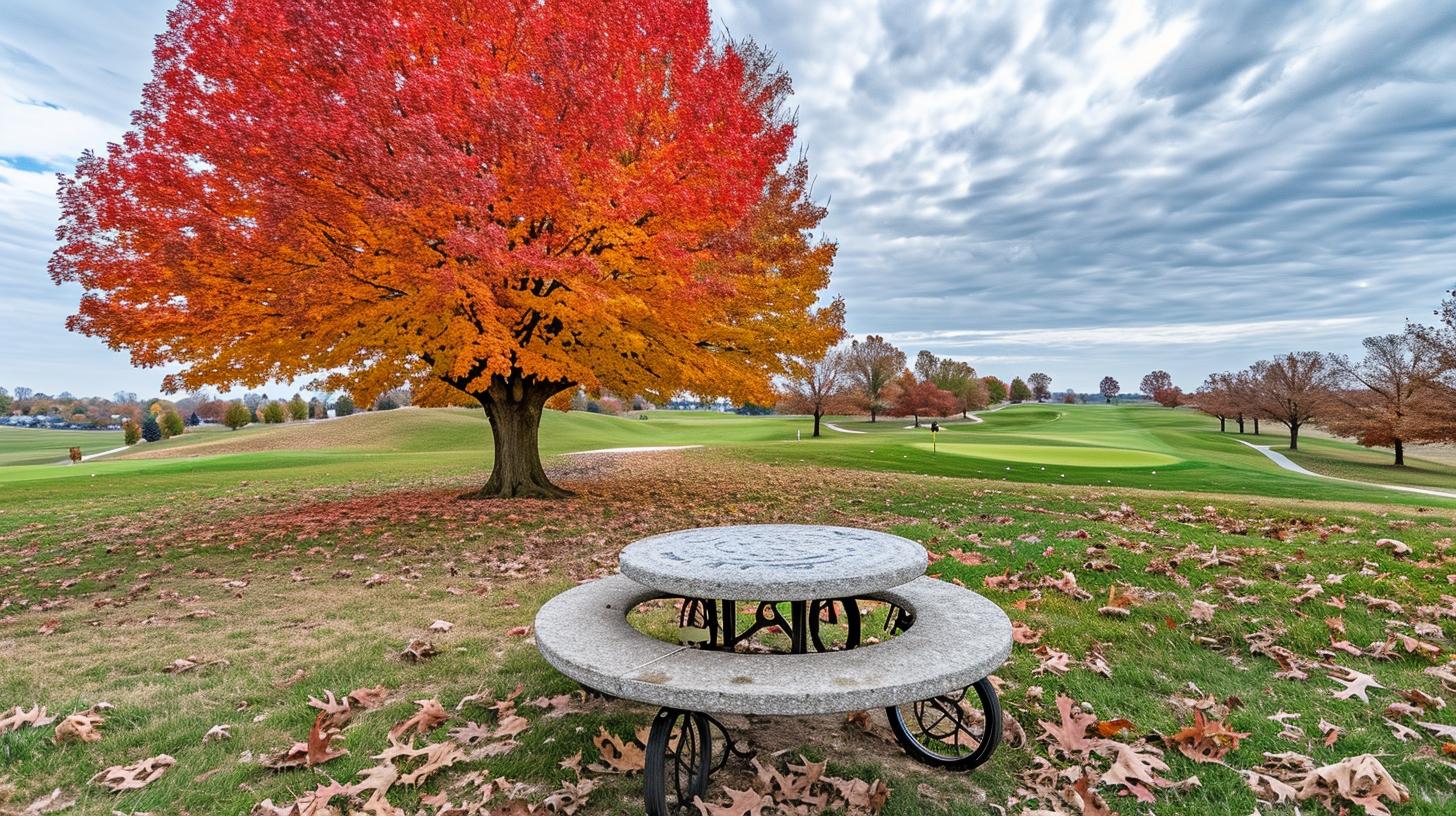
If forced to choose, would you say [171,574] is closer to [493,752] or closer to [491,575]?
[491,575]

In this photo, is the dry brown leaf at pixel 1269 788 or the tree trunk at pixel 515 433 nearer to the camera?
the dry brown leaf at pixel 1269 788

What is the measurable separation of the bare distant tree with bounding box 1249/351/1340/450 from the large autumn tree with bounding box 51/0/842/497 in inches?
1918

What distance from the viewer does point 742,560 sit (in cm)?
371

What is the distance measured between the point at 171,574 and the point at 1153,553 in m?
11.9

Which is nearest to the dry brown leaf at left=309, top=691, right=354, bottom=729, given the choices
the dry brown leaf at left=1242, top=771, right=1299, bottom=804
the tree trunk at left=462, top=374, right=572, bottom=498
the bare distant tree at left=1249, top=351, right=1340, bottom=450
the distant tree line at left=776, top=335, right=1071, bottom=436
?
the dry brown leaf at left=1242, top=771, right=1299, bottom=804

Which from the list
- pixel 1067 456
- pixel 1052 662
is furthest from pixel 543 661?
pixel 1067 456

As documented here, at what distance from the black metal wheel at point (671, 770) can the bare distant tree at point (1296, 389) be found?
52.4 m

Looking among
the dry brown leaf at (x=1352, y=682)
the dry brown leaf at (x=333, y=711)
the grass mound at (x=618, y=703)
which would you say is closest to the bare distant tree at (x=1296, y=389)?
the grass mound at (x=618, y=703)

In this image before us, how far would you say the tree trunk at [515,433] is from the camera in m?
12.7

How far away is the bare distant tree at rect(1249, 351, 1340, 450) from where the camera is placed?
4094 centimetres

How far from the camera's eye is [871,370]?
51.1 metres

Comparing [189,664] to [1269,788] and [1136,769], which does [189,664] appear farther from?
[1269,788]

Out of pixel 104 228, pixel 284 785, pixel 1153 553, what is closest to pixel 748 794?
pixel 284 785

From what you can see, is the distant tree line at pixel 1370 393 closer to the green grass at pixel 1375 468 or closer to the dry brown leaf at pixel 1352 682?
the green grass at pixel 1375 468
